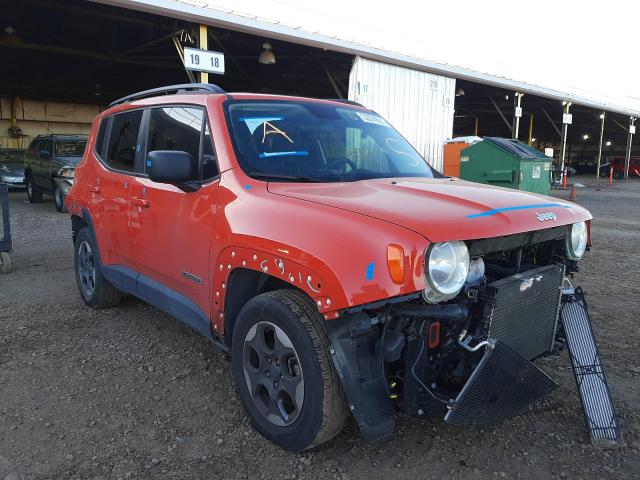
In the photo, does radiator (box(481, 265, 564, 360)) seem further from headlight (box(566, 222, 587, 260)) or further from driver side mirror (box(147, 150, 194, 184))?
driver side mirror (box(147, 150, 194, 184))

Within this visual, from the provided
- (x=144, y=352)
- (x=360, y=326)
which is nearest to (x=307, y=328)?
(x=360, y=326)

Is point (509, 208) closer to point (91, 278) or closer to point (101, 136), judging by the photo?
point (101, 136)

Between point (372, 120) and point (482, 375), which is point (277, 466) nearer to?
point (482, 375)

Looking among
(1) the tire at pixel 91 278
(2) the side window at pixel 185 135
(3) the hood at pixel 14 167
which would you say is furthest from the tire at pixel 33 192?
(2) the side window at pixel 185 135

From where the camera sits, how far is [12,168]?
17.0 metres

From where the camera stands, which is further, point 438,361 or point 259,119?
point 259,119

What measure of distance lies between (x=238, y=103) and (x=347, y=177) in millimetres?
845

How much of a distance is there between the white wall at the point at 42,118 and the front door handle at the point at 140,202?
2528cm

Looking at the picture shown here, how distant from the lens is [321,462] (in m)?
2.48

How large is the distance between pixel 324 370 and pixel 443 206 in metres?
0.94

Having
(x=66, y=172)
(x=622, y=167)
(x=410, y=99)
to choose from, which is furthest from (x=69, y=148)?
(x=622, y=167)

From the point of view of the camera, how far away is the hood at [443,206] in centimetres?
218

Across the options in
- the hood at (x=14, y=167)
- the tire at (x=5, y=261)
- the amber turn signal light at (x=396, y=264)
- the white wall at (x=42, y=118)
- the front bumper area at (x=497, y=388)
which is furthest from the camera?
the white wall at (x=42, y=118)

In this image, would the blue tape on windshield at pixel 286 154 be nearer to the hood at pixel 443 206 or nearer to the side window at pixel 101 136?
the hood at pixel 443 206
